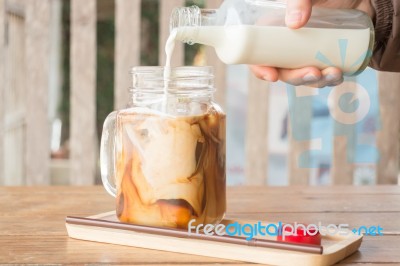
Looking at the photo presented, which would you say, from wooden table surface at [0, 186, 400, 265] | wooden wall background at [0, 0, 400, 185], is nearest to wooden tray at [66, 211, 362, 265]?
wooden table surface at [0, 186, 400, 265]

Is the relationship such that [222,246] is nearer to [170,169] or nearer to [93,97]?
[170,169]

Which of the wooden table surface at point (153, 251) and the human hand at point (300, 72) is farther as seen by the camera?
the human hand at point (300, 72)

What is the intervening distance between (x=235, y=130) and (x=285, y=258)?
8.48ft

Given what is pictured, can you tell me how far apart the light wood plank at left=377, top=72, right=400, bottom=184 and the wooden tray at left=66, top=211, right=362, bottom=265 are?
1.70 meters

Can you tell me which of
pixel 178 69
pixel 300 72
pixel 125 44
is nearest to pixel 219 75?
pixel 125 44

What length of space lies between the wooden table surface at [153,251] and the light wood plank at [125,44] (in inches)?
42.2

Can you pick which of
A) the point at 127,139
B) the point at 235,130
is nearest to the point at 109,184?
the point at 127,139

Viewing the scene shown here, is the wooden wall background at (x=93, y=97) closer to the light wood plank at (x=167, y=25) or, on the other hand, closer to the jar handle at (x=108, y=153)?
the light wood plank at (x=167, y=25)

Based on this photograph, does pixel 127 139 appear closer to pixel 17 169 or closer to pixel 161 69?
pixel 161 69

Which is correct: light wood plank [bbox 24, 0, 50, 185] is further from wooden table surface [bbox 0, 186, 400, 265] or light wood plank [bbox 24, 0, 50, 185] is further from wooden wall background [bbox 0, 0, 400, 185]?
wooden table surface [bbox 0, 186, 400, 265]

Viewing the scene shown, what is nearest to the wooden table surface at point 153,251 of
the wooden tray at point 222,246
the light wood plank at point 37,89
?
the wooden tray at point 222,246

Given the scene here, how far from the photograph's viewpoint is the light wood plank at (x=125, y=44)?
2672 mm

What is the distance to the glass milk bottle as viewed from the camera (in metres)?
1.10

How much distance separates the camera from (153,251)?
3.18 feet
